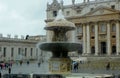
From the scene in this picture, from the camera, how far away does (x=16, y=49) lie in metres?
81.5

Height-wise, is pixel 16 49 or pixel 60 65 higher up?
pixel 60 65

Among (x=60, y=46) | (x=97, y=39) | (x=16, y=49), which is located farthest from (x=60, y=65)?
(x=16, y=49)

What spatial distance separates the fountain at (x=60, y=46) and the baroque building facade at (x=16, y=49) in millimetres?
60154

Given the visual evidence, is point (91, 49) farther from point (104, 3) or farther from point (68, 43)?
point (68, 43)

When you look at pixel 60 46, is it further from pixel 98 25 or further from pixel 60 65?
pixel 98 25

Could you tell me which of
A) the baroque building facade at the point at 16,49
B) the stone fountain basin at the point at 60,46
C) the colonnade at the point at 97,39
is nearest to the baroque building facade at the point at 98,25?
the colonnade at the point at 97,39

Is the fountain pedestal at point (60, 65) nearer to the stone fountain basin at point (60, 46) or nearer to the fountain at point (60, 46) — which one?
the fountain at point (60, 46)

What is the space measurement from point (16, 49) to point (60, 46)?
2612 inches

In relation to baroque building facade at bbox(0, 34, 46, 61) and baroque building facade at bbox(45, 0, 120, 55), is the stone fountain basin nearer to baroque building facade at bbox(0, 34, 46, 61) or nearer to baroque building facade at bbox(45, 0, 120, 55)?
baroque building facade at bbox(45, 0, 120, 55)

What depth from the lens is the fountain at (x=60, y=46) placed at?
16.0 metres

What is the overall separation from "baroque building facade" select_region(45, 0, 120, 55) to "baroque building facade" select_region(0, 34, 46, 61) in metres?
12.4

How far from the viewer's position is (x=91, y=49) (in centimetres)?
6794

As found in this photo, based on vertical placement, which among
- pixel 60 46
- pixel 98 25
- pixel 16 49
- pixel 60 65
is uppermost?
pixel 98 25

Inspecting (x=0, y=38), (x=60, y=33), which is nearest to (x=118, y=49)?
(x=0, y=38)
